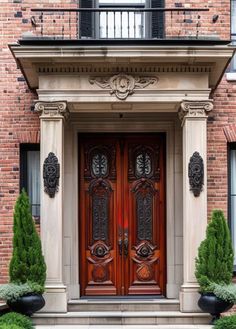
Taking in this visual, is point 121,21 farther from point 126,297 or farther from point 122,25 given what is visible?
point 126,297

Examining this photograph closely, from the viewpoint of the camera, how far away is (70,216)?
496 inches

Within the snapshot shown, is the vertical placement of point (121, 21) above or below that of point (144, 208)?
above

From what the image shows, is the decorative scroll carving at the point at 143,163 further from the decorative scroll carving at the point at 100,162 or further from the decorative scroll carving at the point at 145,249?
the decorative scroll carving at the point at 145,249

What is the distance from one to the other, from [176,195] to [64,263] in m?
2.42

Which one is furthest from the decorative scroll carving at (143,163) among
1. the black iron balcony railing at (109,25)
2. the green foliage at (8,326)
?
the green foliage at (8,326)

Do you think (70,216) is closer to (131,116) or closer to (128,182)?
(128,182)

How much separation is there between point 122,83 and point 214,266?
3.45 metres

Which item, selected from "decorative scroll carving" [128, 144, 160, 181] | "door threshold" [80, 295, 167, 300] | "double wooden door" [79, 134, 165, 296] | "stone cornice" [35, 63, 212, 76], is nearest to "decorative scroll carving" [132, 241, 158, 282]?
"double wooden door" [79, 134, 165, 296]

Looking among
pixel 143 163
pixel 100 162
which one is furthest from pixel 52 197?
pixel 143 163

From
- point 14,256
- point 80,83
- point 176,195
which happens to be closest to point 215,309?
point 176,195

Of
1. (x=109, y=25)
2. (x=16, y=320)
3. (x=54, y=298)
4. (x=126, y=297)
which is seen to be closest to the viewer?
(x=16, y=320)

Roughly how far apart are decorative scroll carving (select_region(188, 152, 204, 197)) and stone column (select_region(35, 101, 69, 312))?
2218mm

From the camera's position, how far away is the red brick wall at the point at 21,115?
12.8 metres

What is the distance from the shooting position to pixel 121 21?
12812 mm
